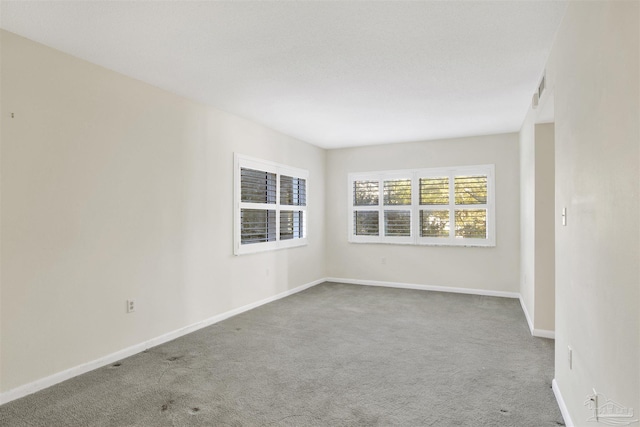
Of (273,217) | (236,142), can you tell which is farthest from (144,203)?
(273,217)

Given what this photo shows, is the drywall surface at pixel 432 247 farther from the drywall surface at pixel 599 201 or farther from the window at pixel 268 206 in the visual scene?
the drywall surface at pixel 599 201

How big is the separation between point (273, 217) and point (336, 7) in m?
3.62

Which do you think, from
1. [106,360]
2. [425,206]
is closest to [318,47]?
[106,360]

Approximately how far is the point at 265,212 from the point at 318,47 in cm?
295

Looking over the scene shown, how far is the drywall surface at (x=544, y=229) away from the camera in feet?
12.6

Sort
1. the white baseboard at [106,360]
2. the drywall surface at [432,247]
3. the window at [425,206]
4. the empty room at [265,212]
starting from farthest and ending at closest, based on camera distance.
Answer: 1. the window at [425,206]
2. the drywall surface at [432,247]
3. the white baseboard at [106,360]
4. the empty room at [265,212]

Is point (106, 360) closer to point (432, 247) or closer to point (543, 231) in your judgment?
point (543, 231)

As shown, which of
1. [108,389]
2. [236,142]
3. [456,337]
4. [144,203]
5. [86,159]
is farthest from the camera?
[236,142]

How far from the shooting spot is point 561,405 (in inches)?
96.6

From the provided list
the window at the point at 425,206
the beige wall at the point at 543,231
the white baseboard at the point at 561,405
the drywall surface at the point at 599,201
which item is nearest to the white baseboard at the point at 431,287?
the window at the point at 425,206

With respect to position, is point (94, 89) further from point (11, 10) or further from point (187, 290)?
point (187, 290)

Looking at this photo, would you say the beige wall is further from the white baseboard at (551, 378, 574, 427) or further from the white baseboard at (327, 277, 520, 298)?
the white baseboard at (327, 277, 520, 298)

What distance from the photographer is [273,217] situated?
5.59m

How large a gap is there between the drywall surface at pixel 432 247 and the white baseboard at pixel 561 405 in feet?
10.9
